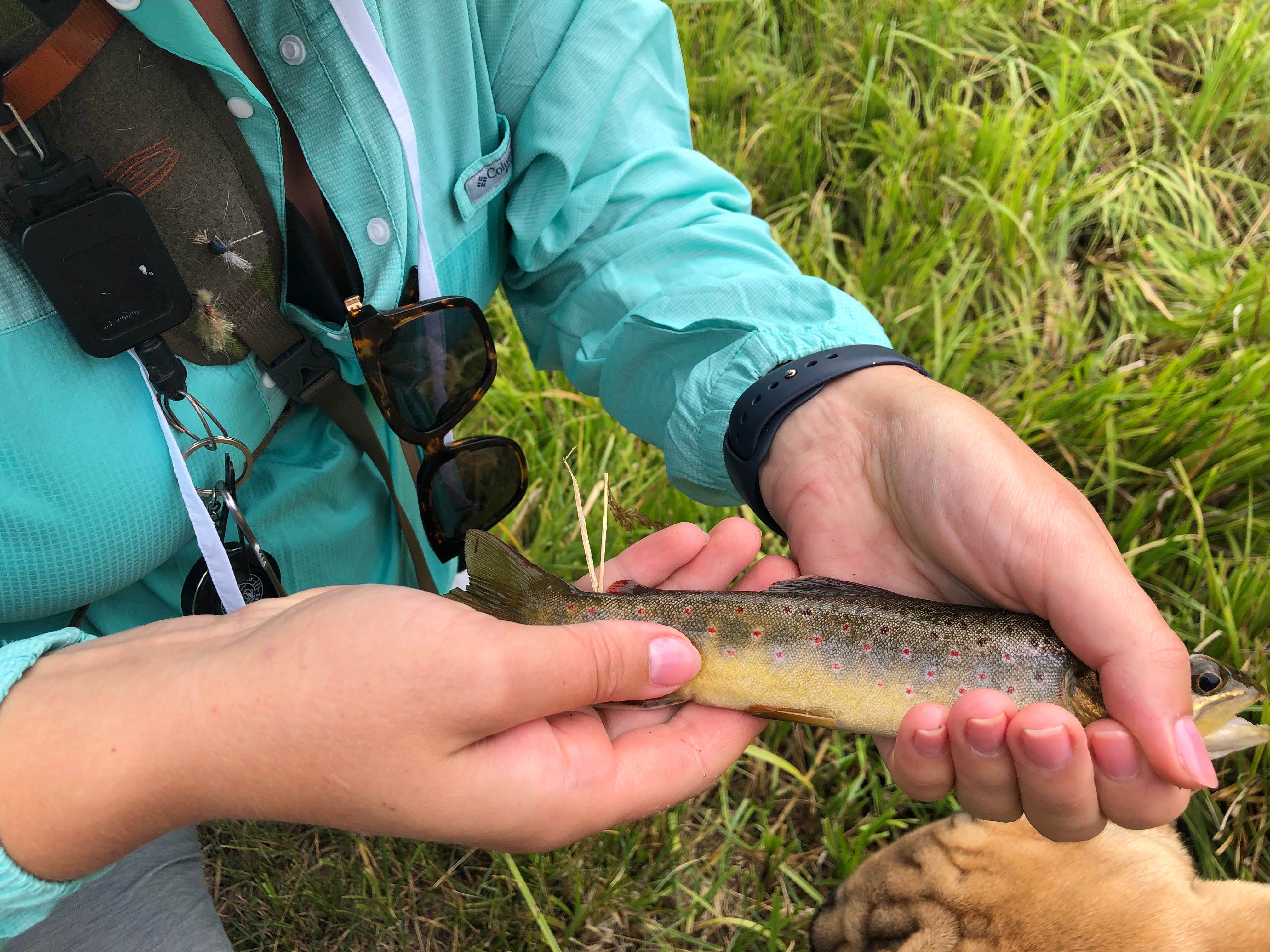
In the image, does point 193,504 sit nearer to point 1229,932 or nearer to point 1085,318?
point 1229,932

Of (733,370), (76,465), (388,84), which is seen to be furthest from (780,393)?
(76,465)

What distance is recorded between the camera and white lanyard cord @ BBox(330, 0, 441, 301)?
175 cm

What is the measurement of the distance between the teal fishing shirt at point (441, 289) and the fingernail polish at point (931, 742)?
0.89 m

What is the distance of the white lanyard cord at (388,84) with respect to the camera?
5.74ft

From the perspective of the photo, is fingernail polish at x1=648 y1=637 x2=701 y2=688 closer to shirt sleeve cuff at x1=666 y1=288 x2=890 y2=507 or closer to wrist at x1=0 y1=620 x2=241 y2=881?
shirt sleeve cuff at x1=666 y1=288 x2=890 y2=507

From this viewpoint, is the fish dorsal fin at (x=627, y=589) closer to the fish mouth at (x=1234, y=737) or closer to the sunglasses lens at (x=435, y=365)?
the sunglasses lens at (x=435, y=365)

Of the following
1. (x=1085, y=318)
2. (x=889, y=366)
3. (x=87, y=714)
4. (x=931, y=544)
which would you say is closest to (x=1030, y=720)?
(x=931, y=544)

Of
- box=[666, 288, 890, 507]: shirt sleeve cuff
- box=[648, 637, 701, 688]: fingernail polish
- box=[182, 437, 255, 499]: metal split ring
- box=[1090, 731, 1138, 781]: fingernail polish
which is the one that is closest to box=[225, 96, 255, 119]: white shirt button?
box=[182, 437, 255, 499]: metal split ring

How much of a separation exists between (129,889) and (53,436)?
107 centimetres

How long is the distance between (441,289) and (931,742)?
1596 mm

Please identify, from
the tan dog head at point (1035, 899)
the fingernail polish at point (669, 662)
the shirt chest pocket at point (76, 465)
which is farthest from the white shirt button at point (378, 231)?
the tan dog head at point (1035, 899)

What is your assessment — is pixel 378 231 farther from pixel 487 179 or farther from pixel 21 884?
pixel 21 884

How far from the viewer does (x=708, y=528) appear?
3.31 meters

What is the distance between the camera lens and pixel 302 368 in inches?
79.0
